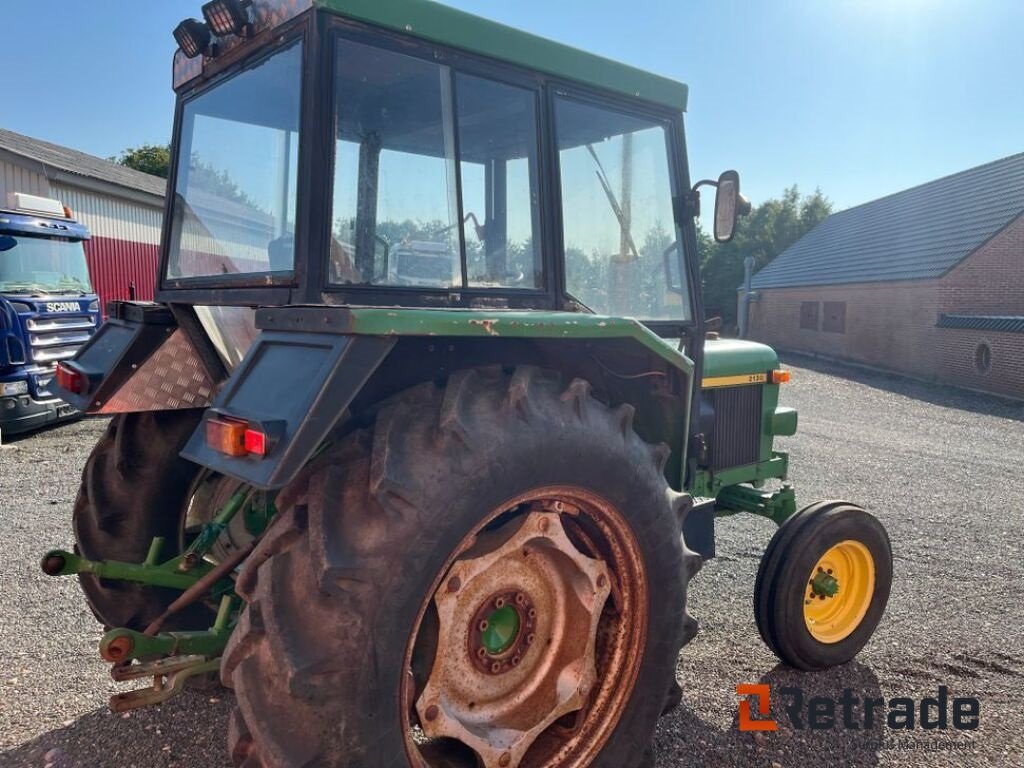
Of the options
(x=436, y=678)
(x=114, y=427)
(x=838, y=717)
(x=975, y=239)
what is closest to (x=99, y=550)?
(x=114, y=427)

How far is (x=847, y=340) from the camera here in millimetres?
23141

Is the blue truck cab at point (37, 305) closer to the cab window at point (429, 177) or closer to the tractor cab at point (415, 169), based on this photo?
the tractor cab at point (415, 169)

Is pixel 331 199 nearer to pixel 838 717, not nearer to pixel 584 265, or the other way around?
pixel 584 265

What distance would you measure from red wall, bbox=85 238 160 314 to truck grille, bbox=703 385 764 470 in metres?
14.5

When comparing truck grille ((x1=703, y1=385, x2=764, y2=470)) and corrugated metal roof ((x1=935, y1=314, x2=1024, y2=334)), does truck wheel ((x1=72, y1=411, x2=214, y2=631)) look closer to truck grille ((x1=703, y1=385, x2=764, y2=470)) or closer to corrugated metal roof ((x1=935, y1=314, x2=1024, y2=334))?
truck grille ((x1=703, y1=385, x2=764, y2=470))

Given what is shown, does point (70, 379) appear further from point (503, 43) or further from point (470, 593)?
point (503, 43)

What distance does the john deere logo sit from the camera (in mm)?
8702

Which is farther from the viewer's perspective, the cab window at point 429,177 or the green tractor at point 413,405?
the cab window at point 429,177

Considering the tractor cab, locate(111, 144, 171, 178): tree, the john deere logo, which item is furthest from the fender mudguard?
locate(111, 144, 171, 178): tree

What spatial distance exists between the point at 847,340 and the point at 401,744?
23893mm

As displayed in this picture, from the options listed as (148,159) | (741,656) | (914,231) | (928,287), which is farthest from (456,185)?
(148,159)

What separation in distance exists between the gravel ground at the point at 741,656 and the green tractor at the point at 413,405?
14.4 inches

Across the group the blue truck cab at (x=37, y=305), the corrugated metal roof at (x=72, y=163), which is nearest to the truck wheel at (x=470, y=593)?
the blue truck cab at (x=37, y=305)

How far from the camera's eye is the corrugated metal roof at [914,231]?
Answer: 19031mm
